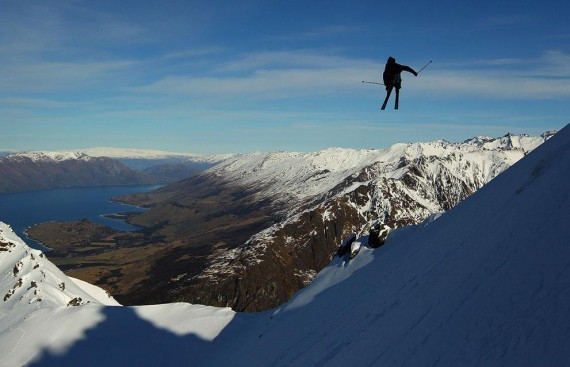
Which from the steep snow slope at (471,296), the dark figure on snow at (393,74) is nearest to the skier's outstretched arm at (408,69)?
the dark figure on snow at (393,74)

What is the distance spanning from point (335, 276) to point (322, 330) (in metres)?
13.6

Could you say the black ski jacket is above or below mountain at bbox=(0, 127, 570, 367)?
above

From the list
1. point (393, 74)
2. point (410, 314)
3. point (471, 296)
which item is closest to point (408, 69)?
point (393, 74)

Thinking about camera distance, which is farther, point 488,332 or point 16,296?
Answer: point 16,296

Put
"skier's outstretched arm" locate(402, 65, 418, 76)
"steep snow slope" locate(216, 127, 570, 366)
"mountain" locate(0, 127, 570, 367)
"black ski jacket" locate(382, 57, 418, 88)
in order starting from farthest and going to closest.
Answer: "black ski jacket" locate(382, 57, 418, 88), "skier's outstretched arm" locate(402, 65, 418, 76), "mountain" locate(0, 127, 570, 367), "steep snow slope" locate(216, 127, 570, 366)

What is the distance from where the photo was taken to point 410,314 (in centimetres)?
2152

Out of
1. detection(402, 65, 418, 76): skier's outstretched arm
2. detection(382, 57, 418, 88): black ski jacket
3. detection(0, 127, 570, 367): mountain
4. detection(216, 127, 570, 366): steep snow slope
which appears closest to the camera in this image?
detection(216, 127, 570, 366): steep snow slope

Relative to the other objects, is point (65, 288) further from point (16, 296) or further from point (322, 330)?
point (322, 330)

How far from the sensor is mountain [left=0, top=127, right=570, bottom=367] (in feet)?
49.8

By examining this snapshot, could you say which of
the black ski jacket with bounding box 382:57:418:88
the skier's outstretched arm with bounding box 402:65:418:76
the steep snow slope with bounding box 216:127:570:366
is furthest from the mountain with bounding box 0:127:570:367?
the black ski jacket with bounding box 382:57:418:88

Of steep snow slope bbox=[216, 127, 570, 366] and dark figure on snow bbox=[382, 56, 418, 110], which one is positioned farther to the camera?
dark figure on snow bbox=[382, 56, 418, 110]

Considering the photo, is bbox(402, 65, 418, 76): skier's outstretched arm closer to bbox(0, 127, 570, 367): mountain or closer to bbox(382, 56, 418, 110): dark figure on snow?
bbox(382, 56, 418, 110): dark figure on snow

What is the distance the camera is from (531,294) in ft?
50.8


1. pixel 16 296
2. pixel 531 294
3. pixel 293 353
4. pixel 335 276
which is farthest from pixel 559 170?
pixel 16 296
